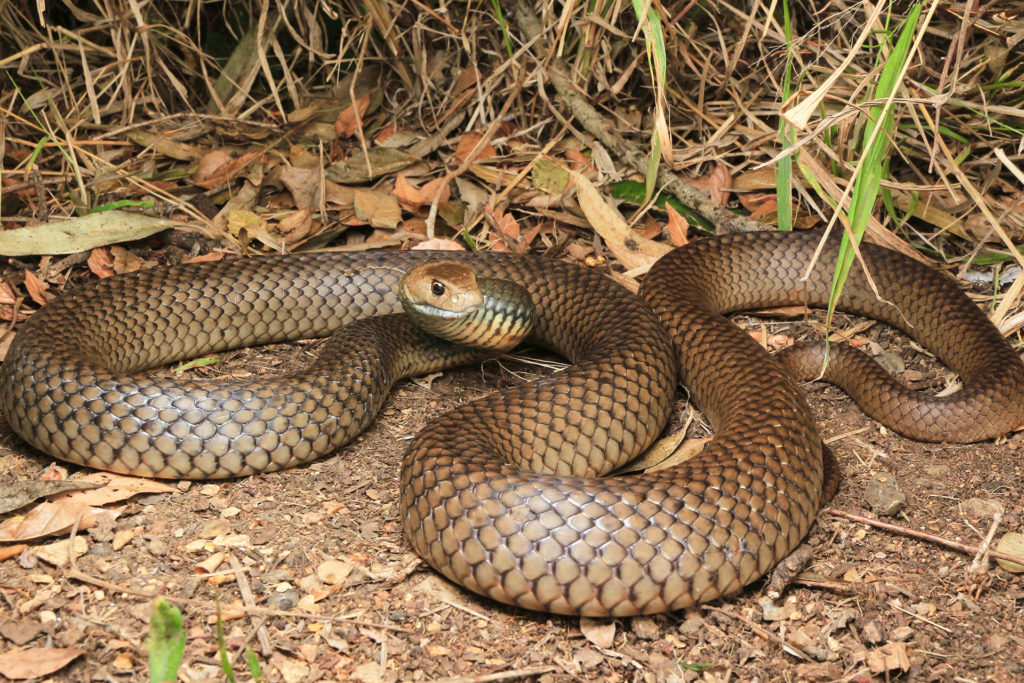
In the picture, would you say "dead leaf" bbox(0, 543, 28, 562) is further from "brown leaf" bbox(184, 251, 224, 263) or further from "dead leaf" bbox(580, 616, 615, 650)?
"brown leaf" bbox(184, 251, 224, 263)

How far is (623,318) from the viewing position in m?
4.85

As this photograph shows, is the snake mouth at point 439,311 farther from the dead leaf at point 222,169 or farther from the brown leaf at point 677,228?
the dead leaf at point 222,169

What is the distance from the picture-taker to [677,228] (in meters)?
5.91

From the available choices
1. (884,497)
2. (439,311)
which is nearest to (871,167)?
(884,497)

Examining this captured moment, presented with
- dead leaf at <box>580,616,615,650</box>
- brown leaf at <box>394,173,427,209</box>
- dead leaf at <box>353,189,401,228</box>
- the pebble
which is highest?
brown leaf at <box>394,173,427,209</box>

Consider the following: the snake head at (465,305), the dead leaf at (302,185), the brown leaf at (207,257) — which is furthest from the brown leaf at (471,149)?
the snake head at (465,305)

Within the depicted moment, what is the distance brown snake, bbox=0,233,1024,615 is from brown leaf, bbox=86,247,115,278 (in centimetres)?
39

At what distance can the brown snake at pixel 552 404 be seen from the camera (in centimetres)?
328

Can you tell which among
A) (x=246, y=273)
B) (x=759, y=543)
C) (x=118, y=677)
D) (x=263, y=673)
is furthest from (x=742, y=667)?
(x=246, y=273)

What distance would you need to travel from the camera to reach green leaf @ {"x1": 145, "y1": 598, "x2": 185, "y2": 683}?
261cm

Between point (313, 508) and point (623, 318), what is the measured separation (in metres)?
1.83

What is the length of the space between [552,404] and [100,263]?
116 inches

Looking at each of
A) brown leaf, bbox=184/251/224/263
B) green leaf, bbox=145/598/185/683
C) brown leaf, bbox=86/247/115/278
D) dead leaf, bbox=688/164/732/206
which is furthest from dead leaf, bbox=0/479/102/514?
dead leaf, bbox=688/164/732/206

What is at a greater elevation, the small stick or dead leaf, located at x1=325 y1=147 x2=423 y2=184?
dead leaf, located at x1=325 y1=147 x2=423 y2=184
